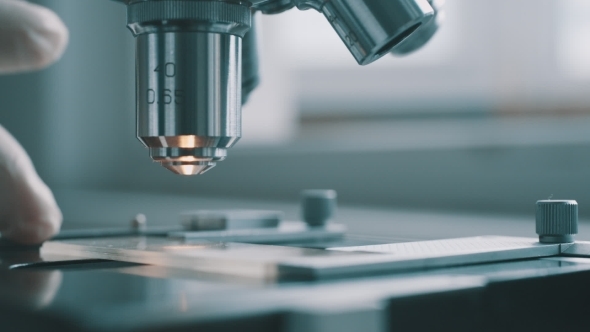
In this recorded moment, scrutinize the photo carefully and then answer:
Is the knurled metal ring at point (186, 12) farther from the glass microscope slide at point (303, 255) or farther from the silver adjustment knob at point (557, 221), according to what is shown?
the silver adjustment knob at point (557, 221)

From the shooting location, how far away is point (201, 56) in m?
0.61

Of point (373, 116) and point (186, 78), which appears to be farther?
point (373, 116)

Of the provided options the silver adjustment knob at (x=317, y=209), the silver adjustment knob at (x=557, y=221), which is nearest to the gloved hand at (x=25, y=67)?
the silver adjustment knob at (x=317, y=209)

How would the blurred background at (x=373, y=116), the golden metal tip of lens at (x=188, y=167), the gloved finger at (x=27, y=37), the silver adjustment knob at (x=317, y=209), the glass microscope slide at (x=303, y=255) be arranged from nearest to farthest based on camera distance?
the glass microscope slide at (x=303, y=255), the golden metal tip of lens at (x=188, y=167), the gloved finger at (x=27, y=37), the silver adjustment knob at (x=317, y=209), the blurred background at (x=373, y=116)

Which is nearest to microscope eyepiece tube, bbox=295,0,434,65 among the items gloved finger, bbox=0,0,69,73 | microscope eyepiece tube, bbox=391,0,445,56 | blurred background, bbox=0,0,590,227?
microscope eyepiece tube, bbox=391,0,445,56

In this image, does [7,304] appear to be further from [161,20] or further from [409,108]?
[409,108]

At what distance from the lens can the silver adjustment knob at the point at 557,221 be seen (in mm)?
687

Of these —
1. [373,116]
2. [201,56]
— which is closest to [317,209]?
[201,56]

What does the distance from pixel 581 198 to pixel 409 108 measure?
652 mm

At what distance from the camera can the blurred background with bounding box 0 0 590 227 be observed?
1658 mm

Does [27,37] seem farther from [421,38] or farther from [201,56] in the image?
[421,38]

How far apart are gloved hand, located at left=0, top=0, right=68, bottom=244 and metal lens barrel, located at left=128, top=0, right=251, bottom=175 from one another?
0.55 ft

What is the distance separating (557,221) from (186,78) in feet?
1.02

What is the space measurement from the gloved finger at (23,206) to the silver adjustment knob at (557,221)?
42 centimetres
